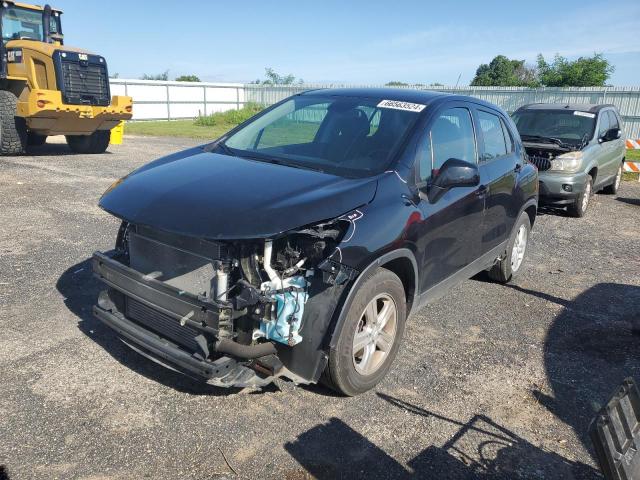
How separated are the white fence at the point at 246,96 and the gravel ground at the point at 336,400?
19.0 metres

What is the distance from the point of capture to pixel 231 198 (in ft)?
10.2

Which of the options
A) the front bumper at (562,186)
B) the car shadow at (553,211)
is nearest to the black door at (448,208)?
the front bumper at (562,186)

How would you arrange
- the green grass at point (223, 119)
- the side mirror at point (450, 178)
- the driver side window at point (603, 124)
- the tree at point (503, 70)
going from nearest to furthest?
the side mirror at point (450, 178) → the driver side window at point (603, 124) → the green grass at point (223, 119) → the tree at point (503, 70)

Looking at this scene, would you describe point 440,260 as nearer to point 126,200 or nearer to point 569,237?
point 126,200

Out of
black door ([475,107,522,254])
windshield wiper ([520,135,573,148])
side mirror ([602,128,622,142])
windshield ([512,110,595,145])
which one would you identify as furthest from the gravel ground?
side mirror ([602,128,622,142])

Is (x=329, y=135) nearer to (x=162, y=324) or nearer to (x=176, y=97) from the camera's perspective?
(x=162, y=324)

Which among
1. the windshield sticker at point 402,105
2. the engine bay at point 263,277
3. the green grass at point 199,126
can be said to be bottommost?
the green grass at point 199,126

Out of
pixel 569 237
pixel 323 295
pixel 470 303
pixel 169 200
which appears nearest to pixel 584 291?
pixel 470 303

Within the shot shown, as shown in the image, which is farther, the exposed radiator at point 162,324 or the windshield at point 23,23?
the windshield at point 23,23

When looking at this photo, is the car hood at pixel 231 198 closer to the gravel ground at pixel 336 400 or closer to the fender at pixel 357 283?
the fender at pixel 357 283

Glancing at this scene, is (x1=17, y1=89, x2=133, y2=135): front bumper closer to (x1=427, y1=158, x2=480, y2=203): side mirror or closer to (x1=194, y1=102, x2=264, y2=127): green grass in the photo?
(x1=427, y1=158, x2=480, y2=203): side mirror

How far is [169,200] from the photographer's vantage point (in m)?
3.15

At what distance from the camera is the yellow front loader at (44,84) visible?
1265 centimetres

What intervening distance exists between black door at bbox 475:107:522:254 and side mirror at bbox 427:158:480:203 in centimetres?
82
